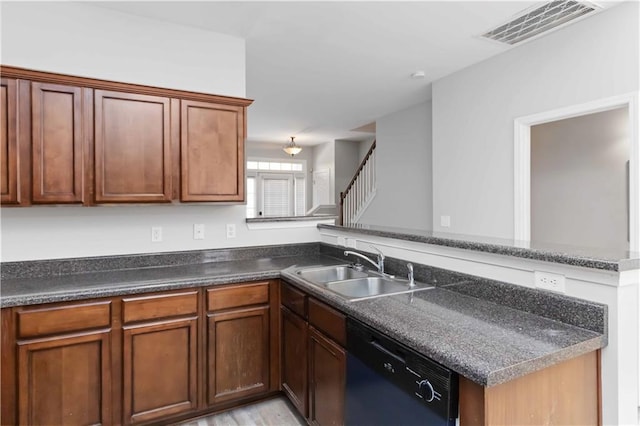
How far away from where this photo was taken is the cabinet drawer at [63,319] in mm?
1894

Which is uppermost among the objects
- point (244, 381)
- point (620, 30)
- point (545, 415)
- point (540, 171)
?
point (620, 30)

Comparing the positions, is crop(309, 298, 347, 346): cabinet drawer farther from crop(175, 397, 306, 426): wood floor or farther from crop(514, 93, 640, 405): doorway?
crop(514, 93, 640, 405): doorway

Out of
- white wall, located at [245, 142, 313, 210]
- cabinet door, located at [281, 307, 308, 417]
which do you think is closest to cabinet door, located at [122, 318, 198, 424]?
cabinet door, located at [281, 307, 308, 417]

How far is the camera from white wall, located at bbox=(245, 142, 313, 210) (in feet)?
28.2

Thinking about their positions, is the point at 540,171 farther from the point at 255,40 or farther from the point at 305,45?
the point at 255,40

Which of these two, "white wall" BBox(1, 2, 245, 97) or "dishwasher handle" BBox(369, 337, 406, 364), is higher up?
"white wall" BBox(1, 2, 245, 97)

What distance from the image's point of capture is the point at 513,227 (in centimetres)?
322

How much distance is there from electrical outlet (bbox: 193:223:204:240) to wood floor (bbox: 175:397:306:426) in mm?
1303

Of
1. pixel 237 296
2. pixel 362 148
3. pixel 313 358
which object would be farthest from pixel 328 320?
pixel 362 148

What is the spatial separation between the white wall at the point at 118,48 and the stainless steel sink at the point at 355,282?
1.61 metres

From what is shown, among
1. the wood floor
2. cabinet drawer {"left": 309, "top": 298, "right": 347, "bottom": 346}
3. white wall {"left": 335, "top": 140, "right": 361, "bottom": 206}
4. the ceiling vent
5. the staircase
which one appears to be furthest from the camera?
white wall {"left": 335, "top": 140, "right": 361, "bottom": 206}

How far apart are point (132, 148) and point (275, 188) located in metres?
6.64

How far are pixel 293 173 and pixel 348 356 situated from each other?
25.3 feet

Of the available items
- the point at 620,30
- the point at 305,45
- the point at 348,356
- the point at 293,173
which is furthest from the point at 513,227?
the point at 293,173
